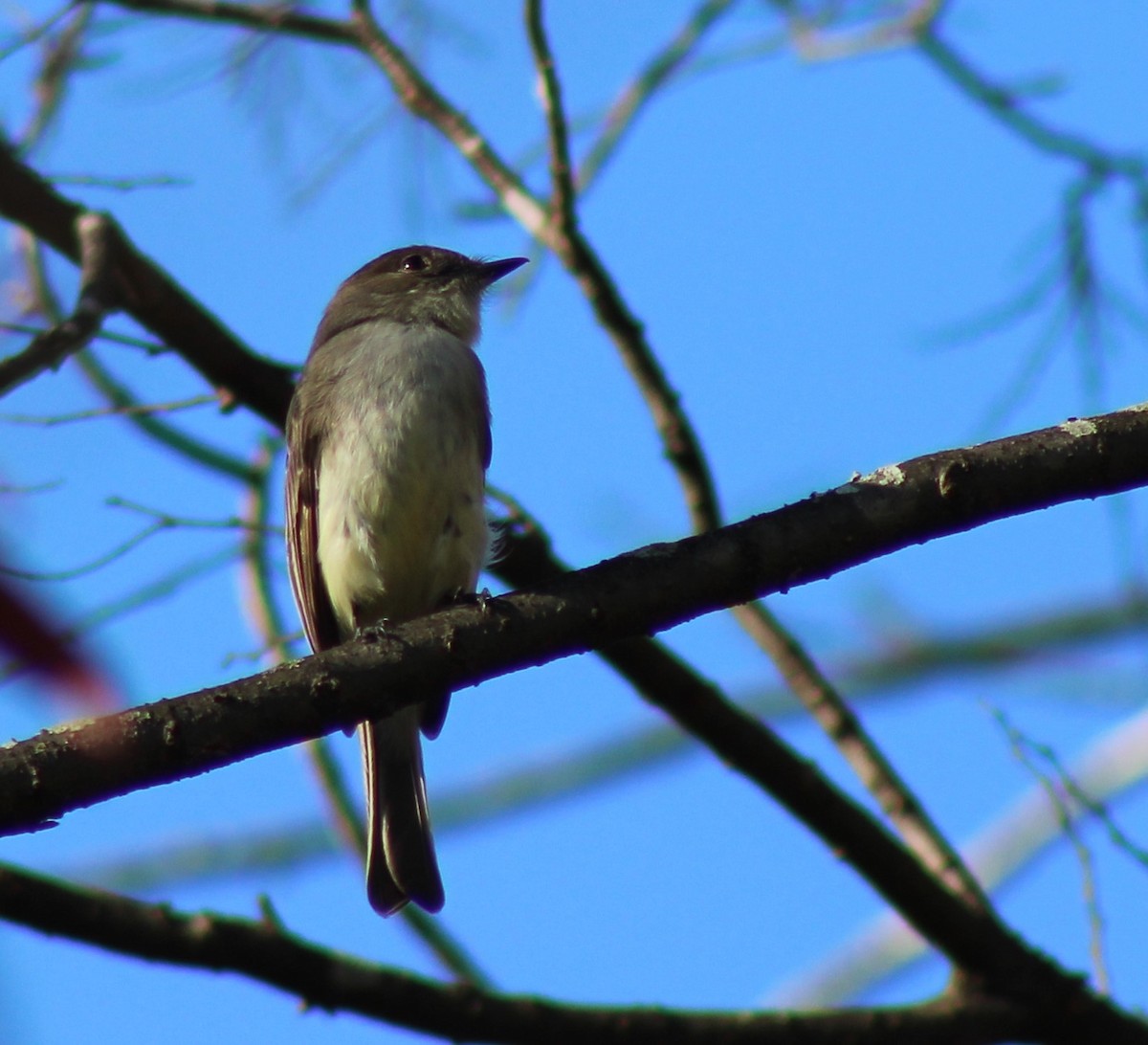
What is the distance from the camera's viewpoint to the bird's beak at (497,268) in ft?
21.3

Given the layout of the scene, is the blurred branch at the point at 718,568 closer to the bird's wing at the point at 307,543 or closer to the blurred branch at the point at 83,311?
the blurred branch at the point at 83,311

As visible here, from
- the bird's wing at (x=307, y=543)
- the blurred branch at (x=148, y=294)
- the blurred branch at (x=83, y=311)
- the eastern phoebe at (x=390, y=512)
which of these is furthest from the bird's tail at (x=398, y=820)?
the blurred branch at (x=83, y=311)

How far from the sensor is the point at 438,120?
5719 millimetres

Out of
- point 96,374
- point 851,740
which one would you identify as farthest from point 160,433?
point 851,740

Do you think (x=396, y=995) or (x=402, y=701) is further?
(x=396, y=995)

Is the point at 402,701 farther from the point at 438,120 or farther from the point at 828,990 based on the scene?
the point at 828,990

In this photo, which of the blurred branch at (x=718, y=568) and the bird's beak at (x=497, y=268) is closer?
the blurred branch at (x=718, y=568)

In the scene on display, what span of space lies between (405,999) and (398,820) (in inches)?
47.4

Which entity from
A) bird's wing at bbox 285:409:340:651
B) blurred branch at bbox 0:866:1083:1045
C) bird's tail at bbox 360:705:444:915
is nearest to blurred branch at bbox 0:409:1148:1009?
blurred branch at bbox 0:866:1083:1045

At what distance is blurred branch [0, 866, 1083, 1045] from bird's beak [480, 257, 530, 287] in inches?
129

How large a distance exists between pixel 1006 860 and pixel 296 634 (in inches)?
210

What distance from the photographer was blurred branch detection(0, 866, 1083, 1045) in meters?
3.92

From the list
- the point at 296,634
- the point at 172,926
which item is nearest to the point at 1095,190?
the point at 296,634

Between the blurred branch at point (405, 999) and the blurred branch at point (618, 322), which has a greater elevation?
the blurred branch at point (618, 322)
